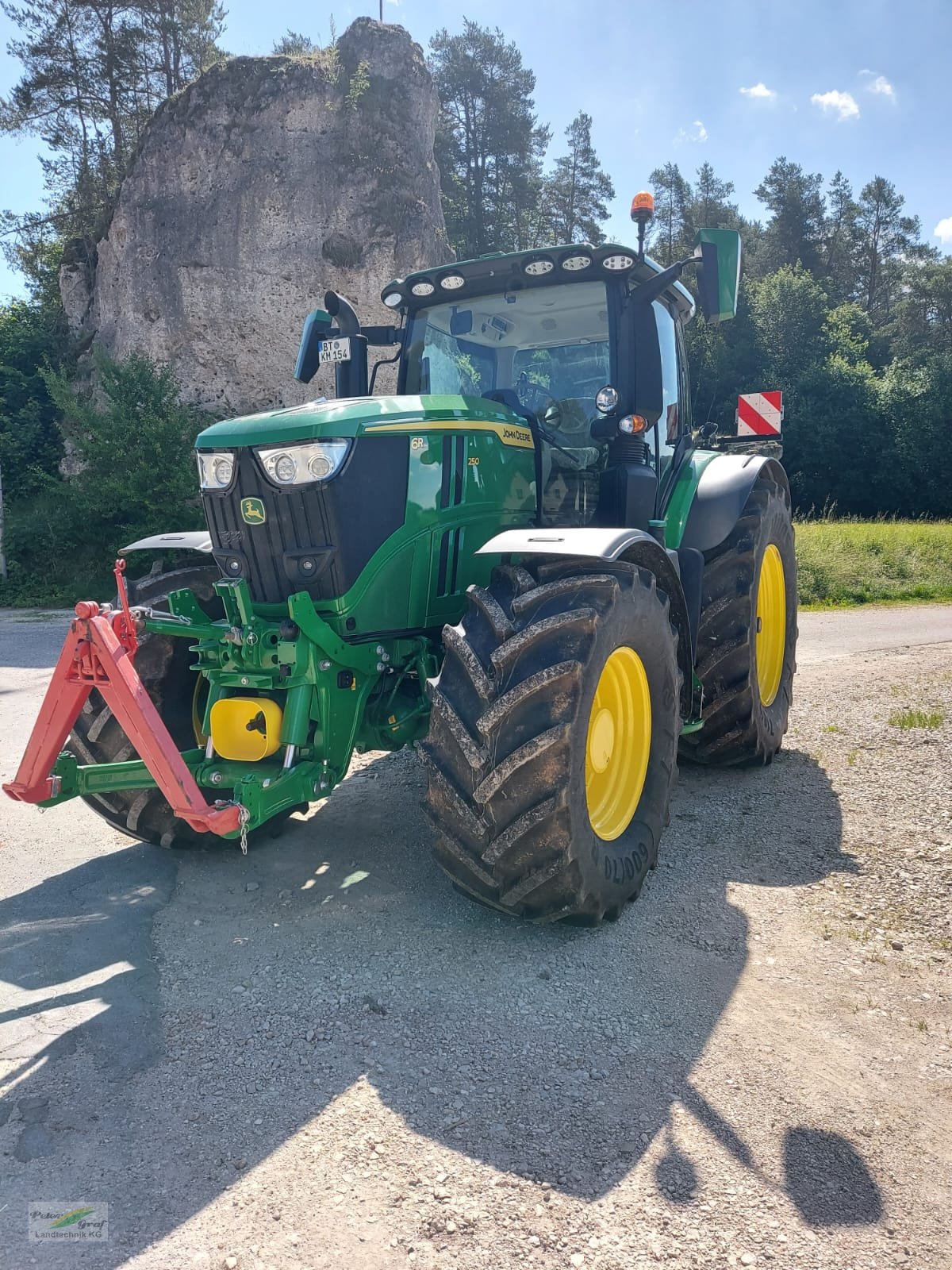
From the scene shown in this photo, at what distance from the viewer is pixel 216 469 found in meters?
3.69

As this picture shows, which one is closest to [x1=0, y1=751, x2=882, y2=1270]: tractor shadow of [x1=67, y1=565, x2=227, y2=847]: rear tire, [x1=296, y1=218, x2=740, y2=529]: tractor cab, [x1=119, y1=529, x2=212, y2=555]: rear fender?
[x1=67, y1=565, x2=227, y2=847]: rear tire

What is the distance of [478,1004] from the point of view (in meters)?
2.91

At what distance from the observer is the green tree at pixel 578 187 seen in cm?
4025

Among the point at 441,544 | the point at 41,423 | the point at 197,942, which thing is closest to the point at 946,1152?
the point at 197,942

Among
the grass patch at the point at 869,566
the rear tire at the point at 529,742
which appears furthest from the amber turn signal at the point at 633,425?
the grass patch at the point at 869,566

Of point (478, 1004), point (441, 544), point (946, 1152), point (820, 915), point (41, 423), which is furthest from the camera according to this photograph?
point (41, 423)

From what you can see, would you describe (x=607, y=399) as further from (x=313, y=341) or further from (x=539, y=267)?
(x=313, y=341)

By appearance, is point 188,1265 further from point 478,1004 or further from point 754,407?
point 754,407

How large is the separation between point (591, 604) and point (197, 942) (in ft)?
6.15

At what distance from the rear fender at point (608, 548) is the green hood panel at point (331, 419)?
0.59 metres

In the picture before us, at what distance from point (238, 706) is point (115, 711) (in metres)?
0.50

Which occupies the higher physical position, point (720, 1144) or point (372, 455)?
point (372, 455)

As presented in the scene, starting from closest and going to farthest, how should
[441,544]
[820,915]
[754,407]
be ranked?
[820,915] → [441,544] → [754,407]

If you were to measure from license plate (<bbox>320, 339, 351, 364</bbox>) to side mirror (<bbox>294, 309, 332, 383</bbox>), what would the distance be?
0.41 ft
